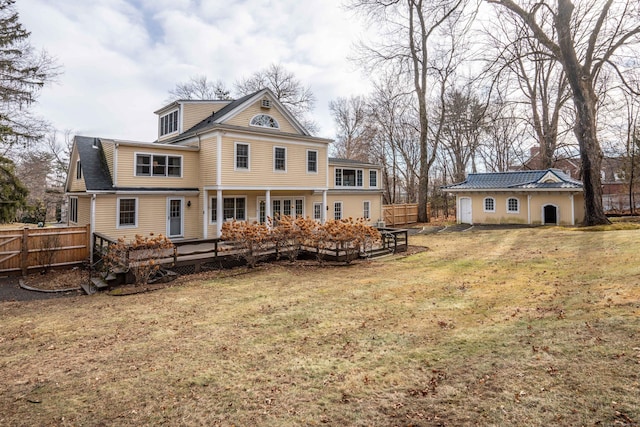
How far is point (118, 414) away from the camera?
3.63 m

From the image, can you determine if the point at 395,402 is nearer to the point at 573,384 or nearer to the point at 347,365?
the point at 347,365

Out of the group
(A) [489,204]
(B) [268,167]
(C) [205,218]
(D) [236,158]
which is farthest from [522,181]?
Answer: (C) [205,218]

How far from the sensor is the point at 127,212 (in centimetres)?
1496

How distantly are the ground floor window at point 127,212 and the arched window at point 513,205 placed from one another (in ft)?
77.4

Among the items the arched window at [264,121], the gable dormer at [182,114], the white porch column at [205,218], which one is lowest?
the white porch column at [205,218]

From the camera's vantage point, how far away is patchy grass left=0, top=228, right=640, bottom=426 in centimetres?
346

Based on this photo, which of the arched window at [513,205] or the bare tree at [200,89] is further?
the bare tree at [200,89]

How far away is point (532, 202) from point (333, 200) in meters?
13.8

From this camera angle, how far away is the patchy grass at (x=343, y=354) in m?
3.46

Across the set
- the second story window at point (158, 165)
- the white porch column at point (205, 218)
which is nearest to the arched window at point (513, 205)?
the white porch column at point (205, 218)

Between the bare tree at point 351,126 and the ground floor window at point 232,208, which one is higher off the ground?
the bare tree at point 351,126

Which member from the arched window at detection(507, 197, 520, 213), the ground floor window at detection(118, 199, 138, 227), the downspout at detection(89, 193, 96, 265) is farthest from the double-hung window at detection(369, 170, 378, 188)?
the downspout at detection(89, 193, 96, 265)

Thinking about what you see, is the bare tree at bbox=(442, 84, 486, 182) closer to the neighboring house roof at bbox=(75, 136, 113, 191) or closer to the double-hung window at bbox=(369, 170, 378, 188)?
the double-hung window at bbox=(369, 170, 378, 188)

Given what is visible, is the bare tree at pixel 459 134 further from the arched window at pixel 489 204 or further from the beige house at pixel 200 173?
the beige house at pixel 200 173
